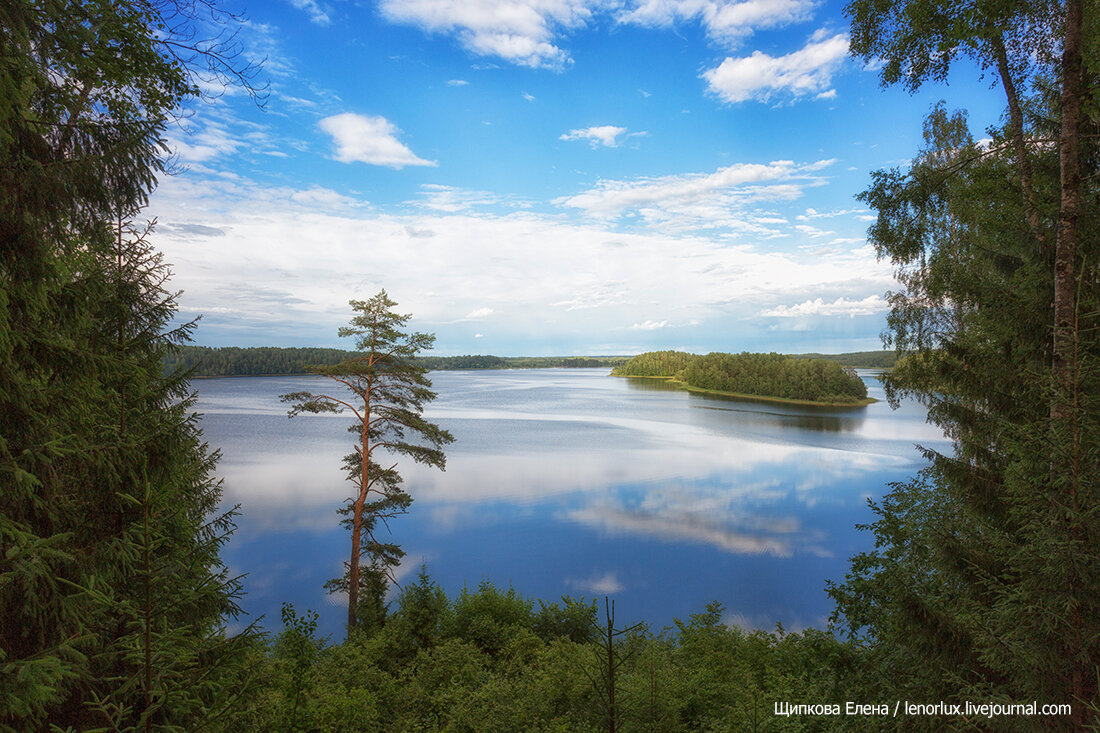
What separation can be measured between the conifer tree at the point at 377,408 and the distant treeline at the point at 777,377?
158 feet

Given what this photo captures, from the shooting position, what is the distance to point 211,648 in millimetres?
2781

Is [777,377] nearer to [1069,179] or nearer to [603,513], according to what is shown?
[603,513]

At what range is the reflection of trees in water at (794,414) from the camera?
3525 cm

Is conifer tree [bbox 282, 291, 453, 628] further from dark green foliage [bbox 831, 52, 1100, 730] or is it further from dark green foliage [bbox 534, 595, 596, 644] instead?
dark green foliage [bbox 831, 52, 1100, 730]

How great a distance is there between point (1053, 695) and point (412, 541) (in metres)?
16.2

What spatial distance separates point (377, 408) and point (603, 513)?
11.0 metres

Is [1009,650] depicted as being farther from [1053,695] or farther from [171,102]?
[171,102]

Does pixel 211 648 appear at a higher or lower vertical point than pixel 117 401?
lower

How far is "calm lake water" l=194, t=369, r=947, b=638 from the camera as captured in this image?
1331 centimetres

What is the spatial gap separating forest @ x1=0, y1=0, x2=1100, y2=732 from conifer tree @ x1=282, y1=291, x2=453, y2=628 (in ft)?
9.84

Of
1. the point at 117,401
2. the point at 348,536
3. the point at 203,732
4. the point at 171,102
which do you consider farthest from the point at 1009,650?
the point at 348,536

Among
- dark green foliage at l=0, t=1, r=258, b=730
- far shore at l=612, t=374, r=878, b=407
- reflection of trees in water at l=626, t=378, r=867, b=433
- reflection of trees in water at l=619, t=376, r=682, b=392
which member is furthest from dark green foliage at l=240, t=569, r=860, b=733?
reflection of trees in water at l=619, t=376, r=682, b=392

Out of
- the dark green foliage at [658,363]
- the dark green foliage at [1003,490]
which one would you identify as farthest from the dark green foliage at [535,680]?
the dark green foliage at [658,363]

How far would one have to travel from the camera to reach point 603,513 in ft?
60.3
